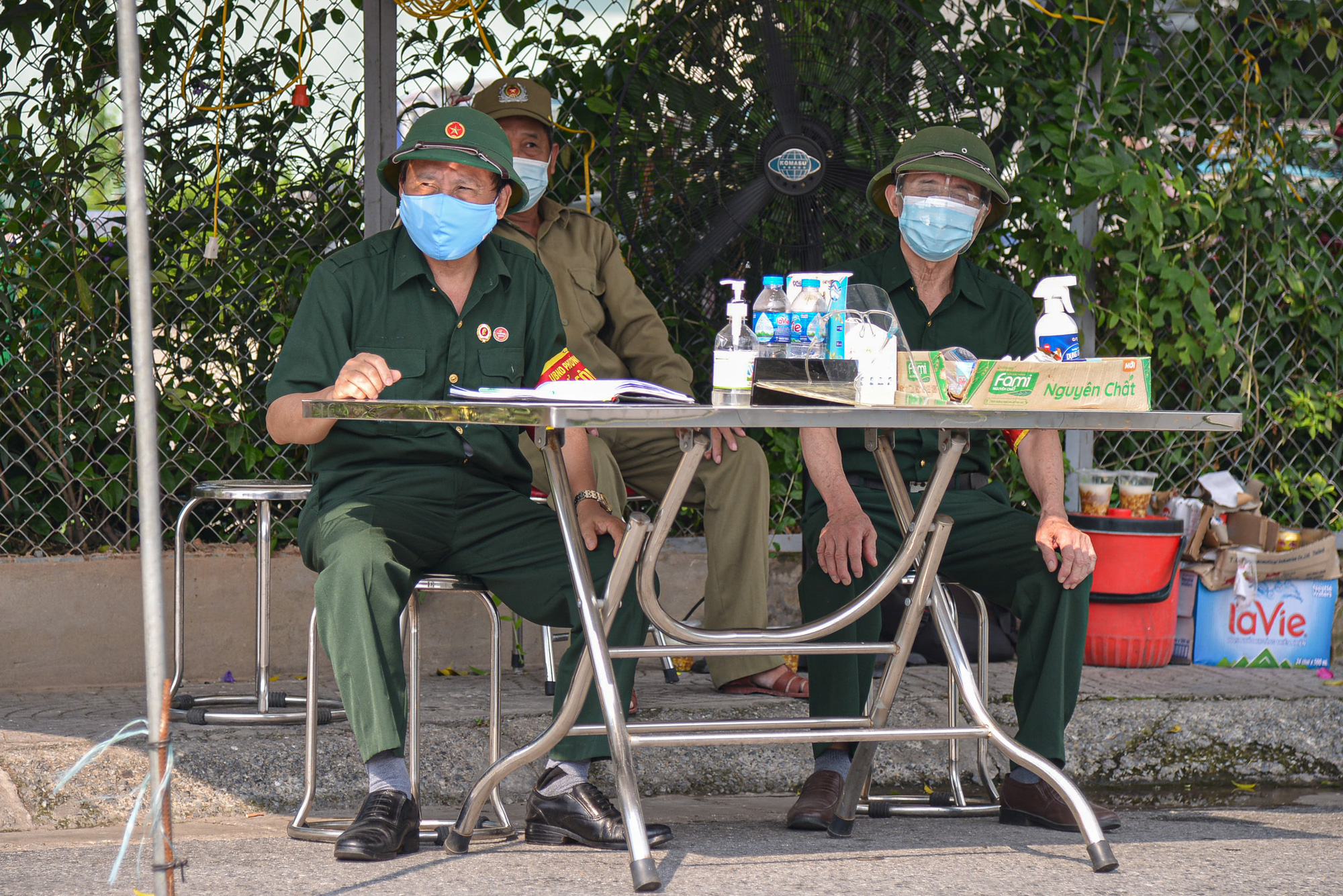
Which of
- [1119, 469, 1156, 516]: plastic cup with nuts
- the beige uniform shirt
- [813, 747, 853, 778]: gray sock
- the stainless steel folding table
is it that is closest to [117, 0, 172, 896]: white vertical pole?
the stainless steel folding table

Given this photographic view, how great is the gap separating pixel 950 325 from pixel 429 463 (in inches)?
52.1

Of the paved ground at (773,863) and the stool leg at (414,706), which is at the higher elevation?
the stool leg at (414,706)

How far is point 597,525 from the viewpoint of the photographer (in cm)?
300

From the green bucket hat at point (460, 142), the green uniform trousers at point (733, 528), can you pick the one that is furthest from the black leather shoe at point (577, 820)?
the green bucket hat at point (460, 142)

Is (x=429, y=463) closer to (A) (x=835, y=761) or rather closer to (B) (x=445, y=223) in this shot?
(B) (x=445, y=223)

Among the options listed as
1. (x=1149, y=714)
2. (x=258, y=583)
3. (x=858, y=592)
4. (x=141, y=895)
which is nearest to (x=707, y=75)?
(x=858, y=592)

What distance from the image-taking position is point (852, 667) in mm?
3145

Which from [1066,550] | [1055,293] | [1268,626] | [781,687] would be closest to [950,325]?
[1055,293]

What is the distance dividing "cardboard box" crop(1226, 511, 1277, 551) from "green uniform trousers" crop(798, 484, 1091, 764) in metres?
1.70

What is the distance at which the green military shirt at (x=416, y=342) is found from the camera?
305 cm

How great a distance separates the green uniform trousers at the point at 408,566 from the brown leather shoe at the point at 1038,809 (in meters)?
0.92

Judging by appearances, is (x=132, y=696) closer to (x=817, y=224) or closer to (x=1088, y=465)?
(x=817, y=224)

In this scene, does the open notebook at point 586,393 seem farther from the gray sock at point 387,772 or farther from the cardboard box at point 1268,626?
the cardboard box at point 1268,626

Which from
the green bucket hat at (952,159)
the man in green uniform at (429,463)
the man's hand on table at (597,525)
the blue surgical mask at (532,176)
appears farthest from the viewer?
the blue surgical mask at (532,176)
